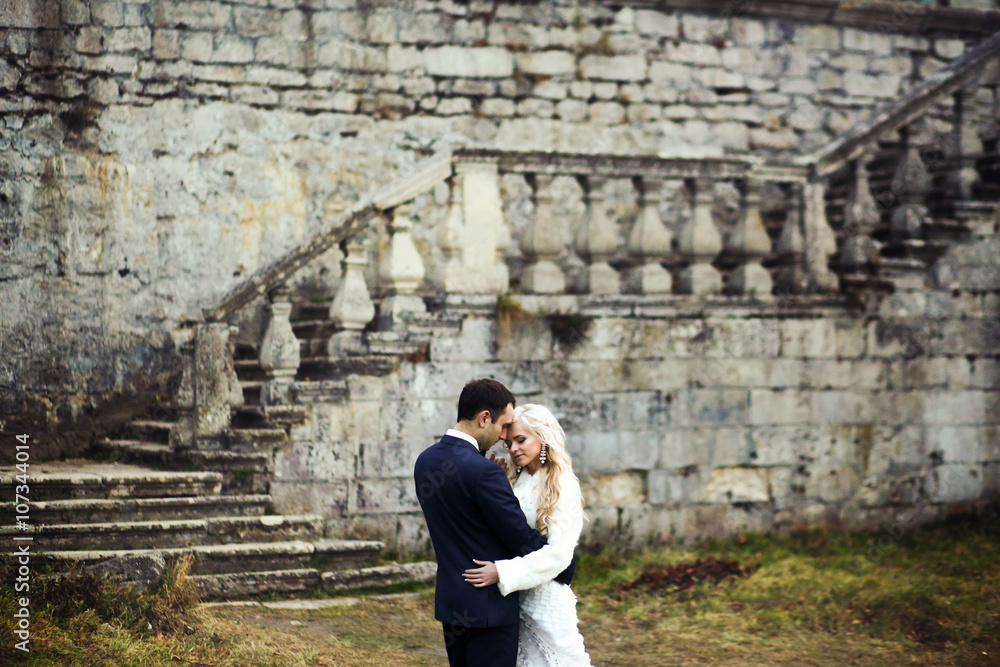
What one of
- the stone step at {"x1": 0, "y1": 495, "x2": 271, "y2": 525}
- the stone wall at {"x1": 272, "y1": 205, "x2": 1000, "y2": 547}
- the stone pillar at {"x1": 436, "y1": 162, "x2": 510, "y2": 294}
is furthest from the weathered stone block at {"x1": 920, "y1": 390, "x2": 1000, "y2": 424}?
the stone step at {"x1": 0, "y1": 495, "x2": 271, "y2": 525}

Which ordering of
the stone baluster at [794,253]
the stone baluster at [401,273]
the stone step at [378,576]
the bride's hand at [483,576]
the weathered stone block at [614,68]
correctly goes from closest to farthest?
the bride's hand at [483,576] < the stone step at [378,576] < the stone baluster at [401,273] < the stone baluster at [794,253] < the weathered stone block at [614,68]

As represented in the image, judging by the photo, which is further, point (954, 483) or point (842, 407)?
point (954, 483)

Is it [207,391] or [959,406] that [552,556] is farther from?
[959,406]

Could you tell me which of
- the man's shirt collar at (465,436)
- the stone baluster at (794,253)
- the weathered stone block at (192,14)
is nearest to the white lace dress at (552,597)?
the man's shirt collar at (465,436)

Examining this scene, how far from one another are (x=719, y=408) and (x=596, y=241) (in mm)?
1492

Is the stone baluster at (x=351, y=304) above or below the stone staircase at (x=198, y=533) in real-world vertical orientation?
above

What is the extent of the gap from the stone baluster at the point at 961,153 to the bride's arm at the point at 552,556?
17.3ft

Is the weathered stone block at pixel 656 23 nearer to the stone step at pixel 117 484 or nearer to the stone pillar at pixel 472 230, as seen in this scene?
the stone pillar at pixel 472 230

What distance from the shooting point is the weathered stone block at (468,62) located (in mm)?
8742

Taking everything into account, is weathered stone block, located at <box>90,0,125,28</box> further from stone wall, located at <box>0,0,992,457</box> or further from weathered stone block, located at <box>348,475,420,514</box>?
weathered stone block, located at <box>348,475,420,514</box>

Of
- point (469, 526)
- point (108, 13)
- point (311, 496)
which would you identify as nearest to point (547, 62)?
point (108, 13)

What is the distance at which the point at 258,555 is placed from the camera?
18.3ft

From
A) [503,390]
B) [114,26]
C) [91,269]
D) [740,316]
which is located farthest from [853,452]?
[114,26]

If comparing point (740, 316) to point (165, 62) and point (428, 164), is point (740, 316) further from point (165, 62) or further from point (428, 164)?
point (165, 62)
